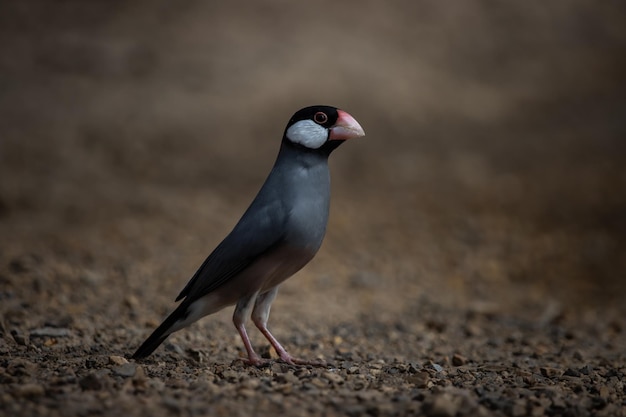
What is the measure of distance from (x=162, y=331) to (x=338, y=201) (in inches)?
268

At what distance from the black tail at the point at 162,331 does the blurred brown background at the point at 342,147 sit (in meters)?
2.46

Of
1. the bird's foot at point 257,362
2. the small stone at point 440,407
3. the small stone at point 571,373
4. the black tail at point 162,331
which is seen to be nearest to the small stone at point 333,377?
the bird's foot at point 257,362

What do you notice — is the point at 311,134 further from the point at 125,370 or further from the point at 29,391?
the point at 29,391

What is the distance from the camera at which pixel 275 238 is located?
4922mm

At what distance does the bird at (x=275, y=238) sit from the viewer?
16.3 ft

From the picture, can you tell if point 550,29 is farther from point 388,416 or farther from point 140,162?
point 388,416

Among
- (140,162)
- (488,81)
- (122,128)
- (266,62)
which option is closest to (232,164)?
(140,162)

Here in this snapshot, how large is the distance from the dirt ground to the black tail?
0.68ft

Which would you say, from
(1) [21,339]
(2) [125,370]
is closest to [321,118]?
(2) [125,370]

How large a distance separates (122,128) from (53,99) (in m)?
2.28

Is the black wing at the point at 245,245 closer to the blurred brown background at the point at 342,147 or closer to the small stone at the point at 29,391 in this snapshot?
the small stone at the point at 29,391

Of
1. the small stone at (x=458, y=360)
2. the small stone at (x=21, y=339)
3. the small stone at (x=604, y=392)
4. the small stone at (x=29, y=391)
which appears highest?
the small stone at (x=604, y=392)

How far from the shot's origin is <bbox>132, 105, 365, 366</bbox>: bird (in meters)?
4.96

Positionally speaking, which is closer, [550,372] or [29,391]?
[29,391]
